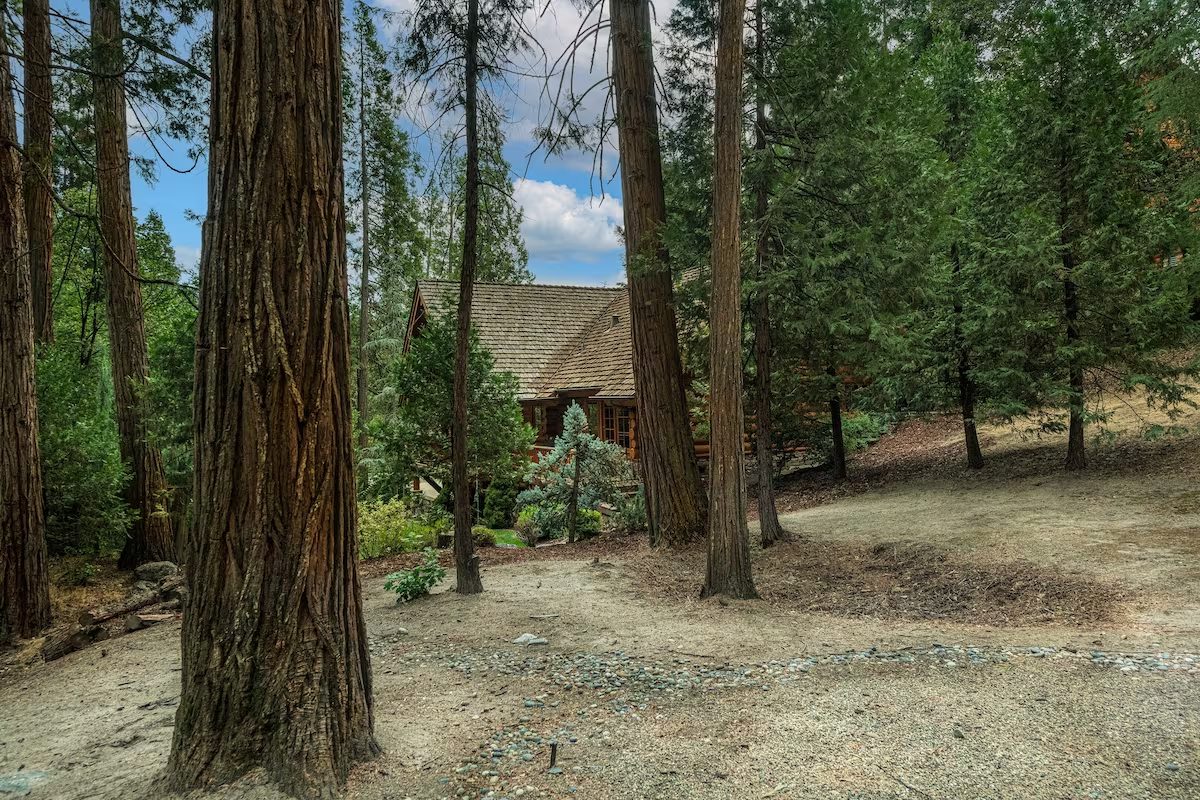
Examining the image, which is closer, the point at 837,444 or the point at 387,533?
the point at 387,533

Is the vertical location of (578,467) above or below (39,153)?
below

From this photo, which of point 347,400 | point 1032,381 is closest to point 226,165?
point 347,400

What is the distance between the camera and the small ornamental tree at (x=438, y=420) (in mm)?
12016

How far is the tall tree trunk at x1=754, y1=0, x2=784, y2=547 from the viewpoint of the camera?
880 cm

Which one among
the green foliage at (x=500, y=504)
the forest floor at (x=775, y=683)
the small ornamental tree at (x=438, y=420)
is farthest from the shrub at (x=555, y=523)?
the forest floor at (x=775, y=683)

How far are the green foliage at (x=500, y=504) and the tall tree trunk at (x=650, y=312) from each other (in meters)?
5.46

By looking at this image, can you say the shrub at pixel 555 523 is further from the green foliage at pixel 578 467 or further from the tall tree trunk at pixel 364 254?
the tall tree trunk at pixel 364 254

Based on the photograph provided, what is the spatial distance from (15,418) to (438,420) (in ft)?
20.6

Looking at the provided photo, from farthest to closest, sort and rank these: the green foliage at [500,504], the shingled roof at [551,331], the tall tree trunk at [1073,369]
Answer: the shingled roof at [551,331]
the green foliage at [500,504]
the tall tree trunk at [1073,369]

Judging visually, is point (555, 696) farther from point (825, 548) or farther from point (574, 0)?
point (574, 0)

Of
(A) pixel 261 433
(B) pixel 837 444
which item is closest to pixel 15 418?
(A) pixel 261 433

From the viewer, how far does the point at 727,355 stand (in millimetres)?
6211

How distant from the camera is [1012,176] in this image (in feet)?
36.5

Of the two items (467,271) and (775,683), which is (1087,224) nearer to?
(467,271)
